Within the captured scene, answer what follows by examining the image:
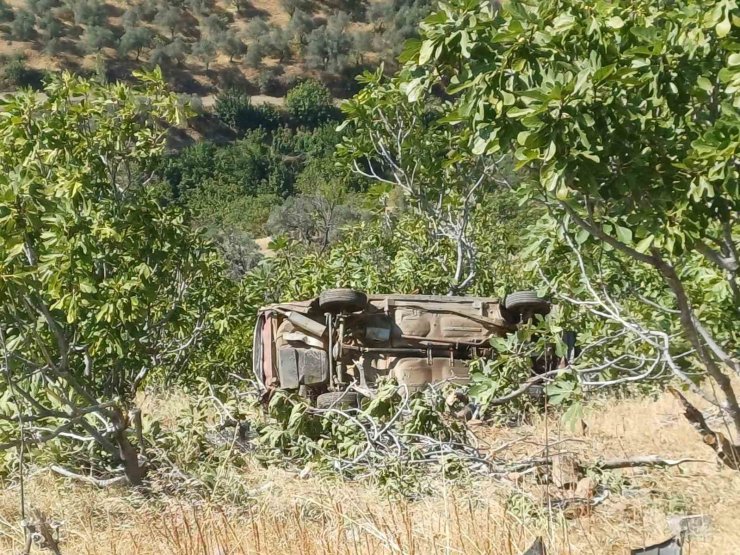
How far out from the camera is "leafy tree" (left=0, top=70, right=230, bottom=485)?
5.80m

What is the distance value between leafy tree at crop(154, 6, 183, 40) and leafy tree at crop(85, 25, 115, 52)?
600 cm

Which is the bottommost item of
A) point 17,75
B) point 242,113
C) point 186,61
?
point 242,113

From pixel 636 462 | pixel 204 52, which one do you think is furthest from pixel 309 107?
pixel 636 462

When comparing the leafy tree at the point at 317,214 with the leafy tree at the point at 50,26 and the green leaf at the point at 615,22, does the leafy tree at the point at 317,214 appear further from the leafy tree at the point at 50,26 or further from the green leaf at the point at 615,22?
the leafy tree at the point at 50,26

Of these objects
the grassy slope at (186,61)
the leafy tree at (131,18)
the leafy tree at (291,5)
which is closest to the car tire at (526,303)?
the grassy slope at (186,61)

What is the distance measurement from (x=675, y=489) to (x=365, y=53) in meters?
66.9

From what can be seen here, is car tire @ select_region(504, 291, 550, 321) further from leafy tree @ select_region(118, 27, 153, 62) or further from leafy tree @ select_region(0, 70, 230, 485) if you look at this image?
leafy tree @ select_region(118, 27, 153, 62)

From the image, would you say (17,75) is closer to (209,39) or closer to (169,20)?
(169,20)

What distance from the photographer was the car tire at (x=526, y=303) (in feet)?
28.4

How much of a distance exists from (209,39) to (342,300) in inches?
2455

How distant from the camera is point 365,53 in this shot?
2739 inches

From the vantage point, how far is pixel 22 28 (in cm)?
6106

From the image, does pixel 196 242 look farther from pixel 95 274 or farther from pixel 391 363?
pixel 391 363

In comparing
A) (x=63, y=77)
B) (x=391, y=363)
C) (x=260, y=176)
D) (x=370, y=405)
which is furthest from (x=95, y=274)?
(x=260, y=176)
